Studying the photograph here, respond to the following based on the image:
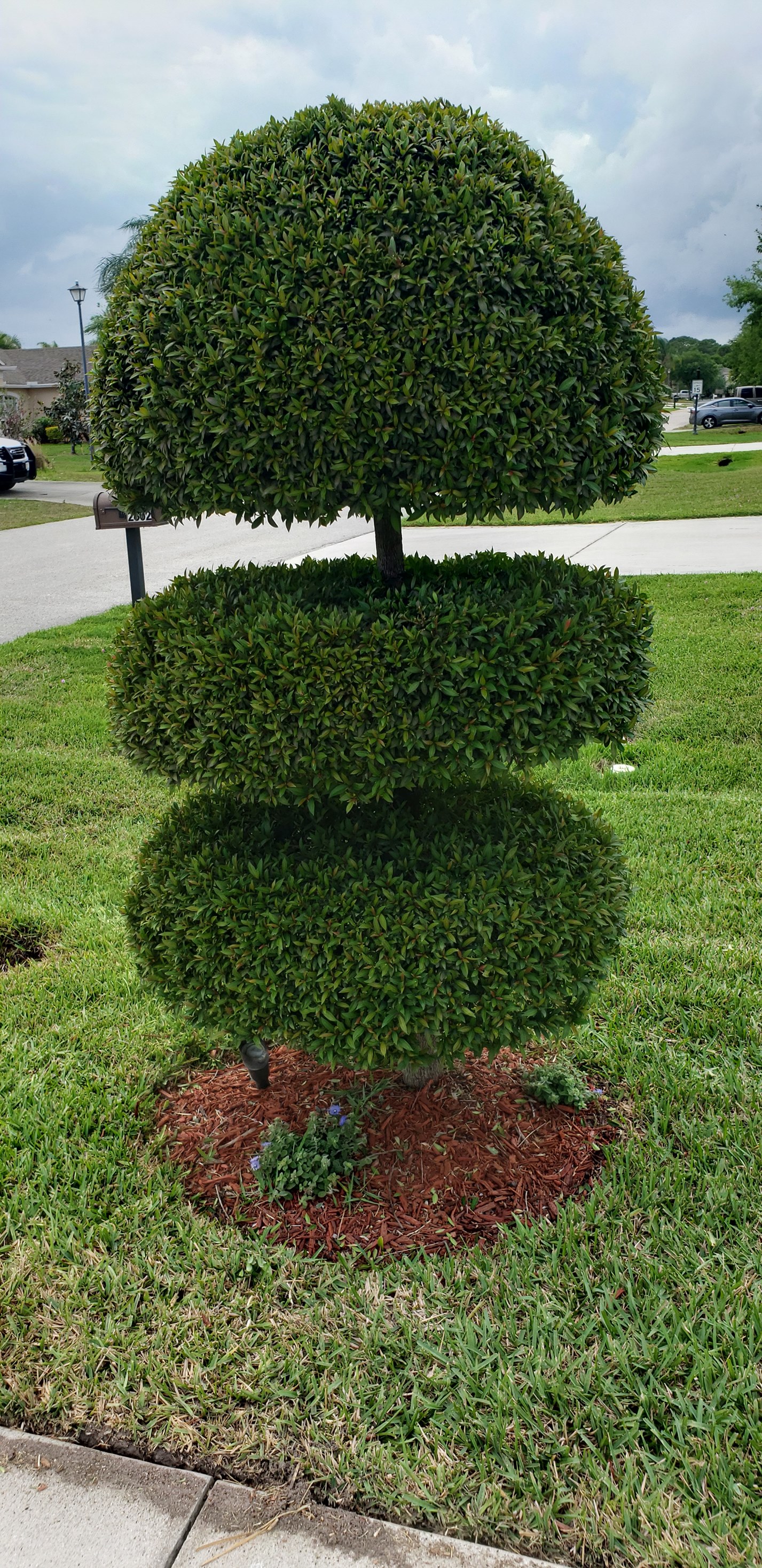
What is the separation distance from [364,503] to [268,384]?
1.09 feet

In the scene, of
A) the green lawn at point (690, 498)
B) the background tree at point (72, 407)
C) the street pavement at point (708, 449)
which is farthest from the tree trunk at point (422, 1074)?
the background tree at point (72, 407)

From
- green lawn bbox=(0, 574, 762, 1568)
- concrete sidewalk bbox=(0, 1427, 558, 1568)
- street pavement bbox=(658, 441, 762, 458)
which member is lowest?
concrete sidewalk bbox=(0, 1427, 558, 1568)

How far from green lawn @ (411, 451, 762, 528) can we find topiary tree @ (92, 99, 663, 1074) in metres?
10.4

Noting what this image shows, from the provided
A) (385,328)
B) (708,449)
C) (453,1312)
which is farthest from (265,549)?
(708,449)

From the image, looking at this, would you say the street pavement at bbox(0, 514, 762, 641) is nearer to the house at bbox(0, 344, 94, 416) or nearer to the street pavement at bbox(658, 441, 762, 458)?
the street pavement at bbox(658, 441, 762, 458)

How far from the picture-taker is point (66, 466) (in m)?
34.2

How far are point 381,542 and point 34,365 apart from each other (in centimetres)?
7071

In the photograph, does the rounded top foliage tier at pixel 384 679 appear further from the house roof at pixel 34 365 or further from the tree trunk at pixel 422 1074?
the house roof at pixel 34 365

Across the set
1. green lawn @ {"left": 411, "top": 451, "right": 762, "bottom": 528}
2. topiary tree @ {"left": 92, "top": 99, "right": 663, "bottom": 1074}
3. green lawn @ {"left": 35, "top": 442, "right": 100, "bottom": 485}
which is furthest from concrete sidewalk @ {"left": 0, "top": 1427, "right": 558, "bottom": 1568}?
green lawn @ {"left": 35, "top": 442, "right": 100, "bottom": 485}

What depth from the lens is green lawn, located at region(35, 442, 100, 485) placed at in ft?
99.6

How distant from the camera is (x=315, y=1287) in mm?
2648

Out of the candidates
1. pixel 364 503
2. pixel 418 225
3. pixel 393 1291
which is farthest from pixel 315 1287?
pixel 418 225

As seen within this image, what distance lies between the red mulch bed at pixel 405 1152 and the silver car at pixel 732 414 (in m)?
51.0

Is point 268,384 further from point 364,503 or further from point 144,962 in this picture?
point 144,962
